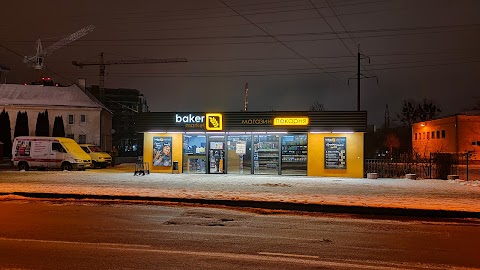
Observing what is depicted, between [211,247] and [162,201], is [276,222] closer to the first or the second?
[211,247]

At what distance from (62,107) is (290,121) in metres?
39.6

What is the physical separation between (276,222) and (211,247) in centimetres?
380

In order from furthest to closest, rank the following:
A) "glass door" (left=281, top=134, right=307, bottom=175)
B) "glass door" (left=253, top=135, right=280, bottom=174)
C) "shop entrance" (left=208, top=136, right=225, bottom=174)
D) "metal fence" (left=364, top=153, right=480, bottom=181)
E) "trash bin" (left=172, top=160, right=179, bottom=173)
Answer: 1. "trash bin" (left=172, top=160, right=179, bottom=173)
2. "shop entrance" (left=208, top=136, right=225, bottom=174)
3. "glass door" (left=253, top=135, right=280, bottom=174)
4. "glass door" (left=281, top=134, right=307, bottom=175)
5. "metal fence" (left=364, top=153, right=480, bottom=181)

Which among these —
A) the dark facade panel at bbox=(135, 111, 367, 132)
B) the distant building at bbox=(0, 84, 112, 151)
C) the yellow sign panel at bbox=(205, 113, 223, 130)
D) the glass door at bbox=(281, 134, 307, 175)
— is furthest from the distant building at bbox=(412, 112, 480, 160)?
the distant building at bbox=(0, 84, 112, 151)

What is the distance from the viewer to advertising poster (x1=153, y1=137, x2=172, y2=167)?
31.3 m

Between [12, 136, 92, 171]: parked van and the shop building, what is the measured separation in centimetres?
613

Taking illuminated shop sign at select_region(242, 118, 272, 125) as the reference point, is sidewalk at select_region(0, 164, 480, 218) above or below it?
below

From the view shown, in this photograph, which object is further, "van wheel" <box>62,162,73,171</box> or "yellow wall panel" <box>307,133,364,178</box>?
"van wheel" <box>62,162,73,171</box>

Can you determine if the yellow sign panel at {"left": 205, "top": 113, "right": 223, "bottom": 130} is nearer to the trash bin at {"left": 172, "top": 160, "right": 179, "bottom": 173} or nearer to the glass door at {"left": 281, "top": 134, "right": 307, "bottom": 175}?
the trash bin at {"left": 172, "top": 160, "right": 179, "bottom": 173}

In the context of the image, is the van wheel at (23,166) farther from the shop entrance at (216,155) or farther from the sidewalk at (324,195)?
the sidewalk at (324,195)

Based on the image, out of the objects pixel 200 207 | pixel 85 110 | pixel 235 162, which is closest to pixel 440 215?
pixel 200 207

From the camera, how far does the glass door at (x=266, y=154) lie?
29.9 m

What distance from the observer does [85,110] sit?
2388 inches

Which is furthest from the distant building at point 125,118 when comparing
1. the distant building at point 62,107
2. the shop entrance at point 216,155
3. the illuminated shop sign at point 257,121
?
the illuminated shop sign at point 257,121
